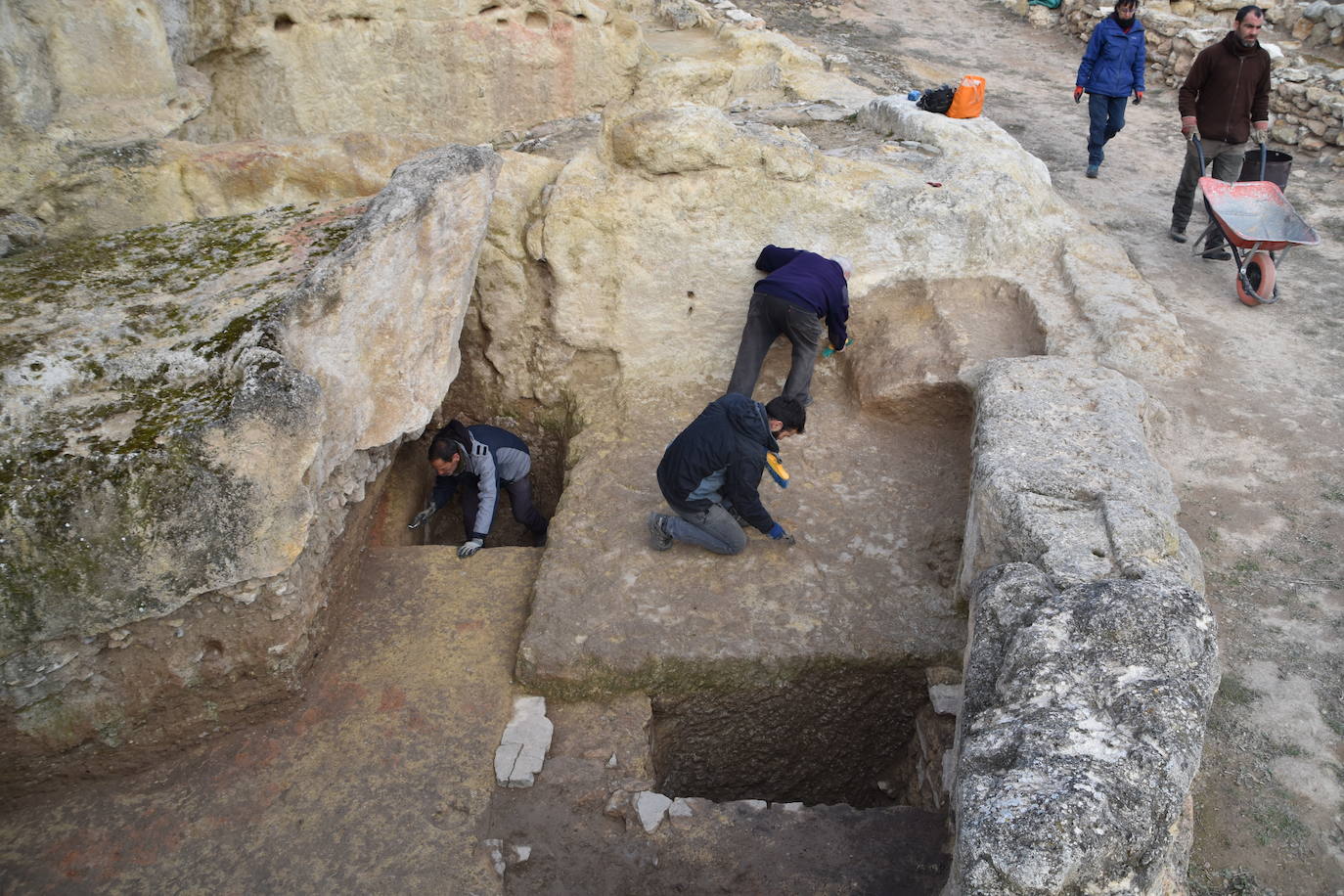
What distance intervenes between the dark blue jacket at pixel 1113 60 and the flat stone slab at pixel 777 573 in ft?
15.8

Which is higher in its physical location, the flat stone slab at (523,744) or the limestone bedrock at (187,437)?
the limestone bedrock at (187,437)

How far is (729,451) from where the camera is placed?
176 inches

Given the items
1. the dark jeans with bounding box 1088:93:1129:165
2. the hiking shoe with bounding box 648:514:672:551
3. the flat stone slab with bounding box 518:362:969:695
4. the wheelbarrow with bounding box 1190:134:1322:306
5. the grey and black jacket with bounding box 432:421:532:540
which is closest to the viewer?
the flat stone slab with bounding box 518:362:969:695

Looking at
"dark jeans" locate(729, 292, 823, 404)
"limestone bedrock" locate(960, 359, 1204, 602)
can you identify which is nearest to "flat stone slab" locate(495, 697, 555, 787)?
"limestone bedrock" locate(960, 359, 1204, 602)

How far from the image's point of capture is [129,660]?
146 inches

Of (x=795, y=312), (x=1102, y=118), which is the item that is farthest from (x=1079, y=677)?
(x=1102, y=118)

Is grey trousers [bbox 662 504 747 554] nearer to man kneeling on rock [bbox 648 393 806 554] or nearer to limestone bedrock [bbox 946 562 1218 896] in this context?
man kneeling on rock [bbox 648 393 806 554]

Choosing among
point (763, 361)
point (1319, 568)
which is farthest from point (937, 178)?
point (1319, 568)

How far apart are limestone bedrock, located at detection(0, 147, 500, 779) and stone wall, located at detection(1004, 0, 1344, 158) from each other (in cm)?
896

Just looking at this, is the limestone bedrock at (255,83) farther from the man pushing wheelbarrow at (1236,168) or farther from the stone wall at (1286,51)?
the stone wall at (1286,51)

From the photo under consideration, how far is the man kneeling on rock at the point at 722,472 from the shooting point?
4461mm

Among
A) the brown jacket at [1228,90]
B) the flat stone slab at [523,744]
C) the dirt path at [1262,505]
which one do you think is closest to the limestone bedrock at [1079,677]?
the dirt path at [1262,505]

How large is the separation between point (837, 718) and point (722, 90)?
6.36 m

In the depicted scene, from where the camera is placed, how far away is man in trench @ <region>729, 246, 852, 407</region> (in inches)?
215
